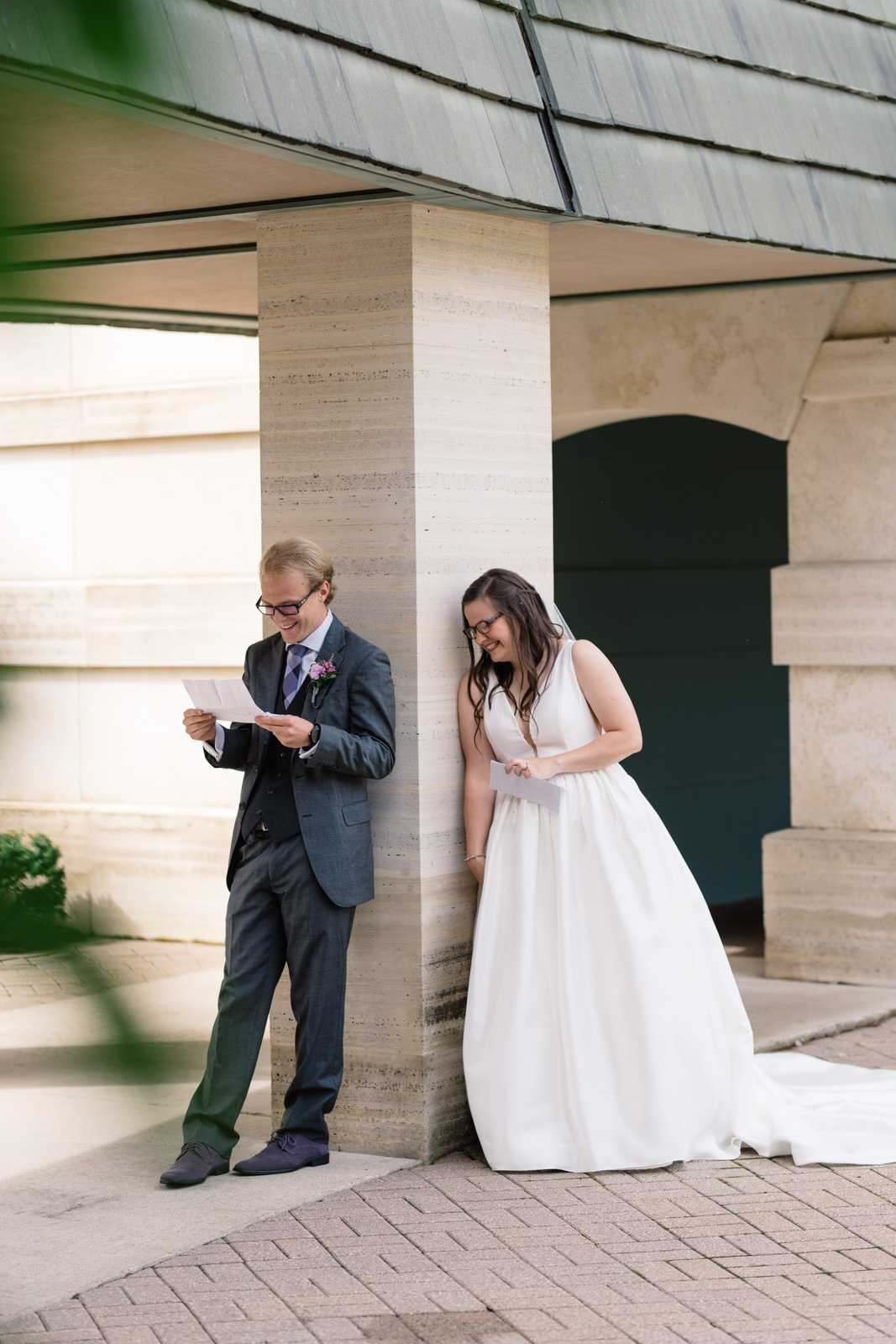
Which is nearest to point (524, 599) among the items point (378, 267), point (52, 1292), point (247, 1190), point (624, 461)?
point (378, 267)

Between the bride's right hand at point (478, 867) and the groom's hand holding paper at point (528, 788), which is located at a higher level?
the groom's hand holding paper at point (528, 788)

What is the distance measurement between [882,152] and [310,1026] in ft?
12.2

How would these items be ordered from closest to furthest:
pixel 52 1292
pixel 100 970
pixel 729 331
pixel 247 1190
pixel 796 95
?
pixel 100 970 → pixel 52 1292 → pixel 247 1190 → pixel 796 95 → pixel 729 331

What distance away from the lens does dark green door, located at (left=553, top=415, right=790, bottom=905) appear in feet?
30.8

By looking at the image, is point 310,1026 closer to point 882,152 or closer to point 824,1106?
point 824,1106

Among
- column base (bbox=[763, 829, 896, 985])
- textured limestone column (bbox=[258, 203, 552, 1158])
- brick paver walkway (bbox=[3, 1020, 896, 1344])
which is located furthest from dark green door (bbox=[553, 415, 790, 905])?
brick paver walkway (bbox=[3, 1020, 896, 1344])

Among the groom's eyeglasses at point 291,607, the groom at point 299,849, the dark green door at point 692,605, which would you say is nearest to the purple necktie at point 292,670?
the groom at point 299,849

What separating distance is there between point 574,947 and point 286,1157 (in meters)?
1.03

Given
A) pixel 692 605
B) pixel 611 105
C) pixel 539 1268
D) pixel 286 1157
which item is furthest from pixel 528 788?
pixel 692 605

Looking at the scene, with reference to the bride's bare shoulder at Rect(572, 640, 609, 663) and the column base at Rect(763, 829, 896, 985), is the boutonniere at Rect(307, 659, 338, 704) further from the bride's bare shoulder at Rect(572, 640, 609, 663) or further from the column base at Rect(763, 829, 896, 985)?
the column base at Rect(763, 829, 896, 985)

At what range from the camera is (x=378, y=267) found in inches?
191

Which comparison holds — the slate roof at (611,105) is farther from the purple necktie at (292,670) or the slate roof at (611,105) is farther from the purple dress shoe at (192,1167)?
the purple dress shoe at (192,1167)

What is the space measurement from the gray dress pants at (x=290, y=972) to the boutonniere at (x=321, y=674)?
0.43m

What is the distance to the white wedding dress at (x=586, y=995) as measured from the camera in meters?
4.81
